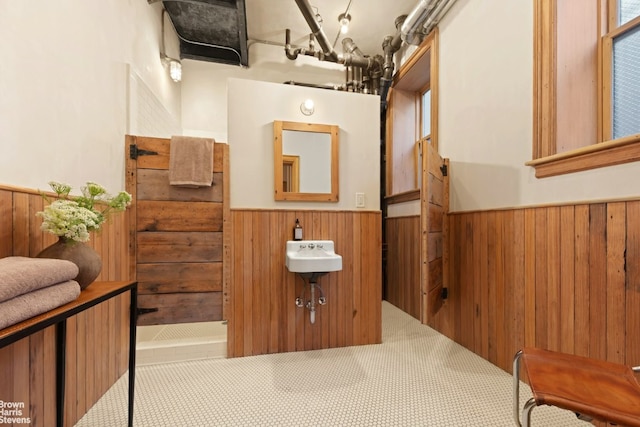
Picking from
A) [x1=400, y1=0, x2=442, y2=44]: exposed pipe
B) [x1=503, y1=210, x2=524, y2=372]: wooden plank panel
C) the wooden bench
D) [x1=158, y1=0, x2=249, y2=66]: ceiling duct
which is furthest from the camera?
[x1=158, y1=0, x2=249, y2=66]: ceiling duct

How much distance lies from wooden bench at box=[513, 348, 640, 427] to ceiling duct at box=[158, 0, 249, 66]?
10.8 feet

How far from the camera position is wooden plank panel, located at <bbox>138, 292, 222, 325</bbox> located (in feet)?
6.61

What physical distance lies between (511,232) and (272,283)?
175cm

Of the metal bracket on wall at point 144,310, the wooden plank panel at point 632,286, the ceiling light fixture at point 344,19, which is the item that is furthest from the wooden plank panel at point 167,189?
the wooden plank panel at point 632,286

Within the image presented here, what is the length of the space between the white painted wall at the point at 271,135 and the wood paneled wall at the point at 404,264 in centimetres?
86

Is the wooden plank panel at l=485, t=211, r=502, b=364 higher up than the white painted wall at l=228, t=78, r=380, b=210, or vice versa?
the white painted wall at l=228, t=78, r=380, b=210

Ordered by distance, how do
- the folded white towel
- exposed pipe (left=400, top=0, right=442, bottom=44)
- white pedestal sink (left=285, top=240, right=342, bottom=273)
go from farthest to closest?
exposed pipe (left=400, top=0, right=442, bottom=44)
white pedestal sink (left=285, top=240, right=342, bottom=273)
the folded white towel

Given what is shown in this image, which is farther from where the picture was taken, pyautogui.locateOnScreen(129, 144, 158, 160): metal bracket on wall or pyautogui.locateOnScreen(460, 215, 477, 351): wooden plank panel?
pyautogui.locateOnScreen(460, 215, 477, 351): wooden plank panel

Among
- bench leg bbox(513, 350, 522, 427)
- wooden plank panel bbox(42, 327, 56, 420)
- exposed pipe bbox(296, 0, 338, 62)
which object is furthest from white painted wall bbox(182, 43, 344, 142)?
bench leg bbox(513, 350, 522, 427)

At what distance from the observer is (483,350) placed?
2.05 m

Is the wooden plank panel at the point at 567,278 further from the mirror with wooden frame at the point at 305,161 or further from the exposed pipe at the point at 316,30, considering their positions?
the exposed pipe at the point at 316,30

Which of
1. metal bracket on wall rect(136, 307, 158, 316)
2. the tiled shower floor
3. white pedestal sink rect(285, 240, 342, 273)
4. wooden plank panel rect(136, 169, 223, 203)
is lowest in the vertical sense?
the tiled shower floor

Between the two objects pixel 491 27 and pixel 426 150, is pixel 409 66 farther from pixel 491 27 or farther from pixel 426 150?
pixel 426 150

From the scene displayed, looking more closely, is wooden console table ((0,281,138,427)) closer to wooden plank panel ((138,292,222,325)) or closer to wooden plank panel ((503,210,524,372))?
wooden plank panel ((138,292,222,325))
